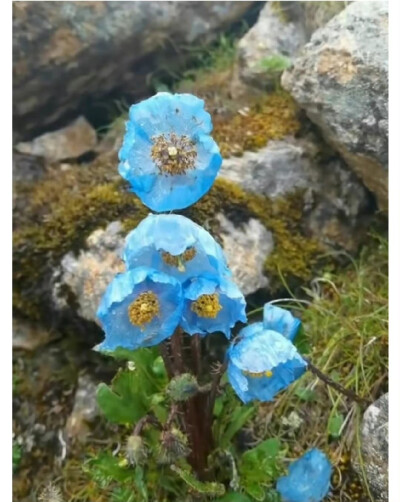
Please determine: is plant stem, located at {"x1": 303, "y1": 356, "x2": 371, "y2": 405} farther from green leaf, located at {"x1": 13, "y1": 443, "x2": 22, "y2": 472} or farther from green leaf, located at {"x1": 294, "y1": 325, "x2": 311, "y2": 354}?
green leaf, located at {"x1": 13, "y1": 443, "x2": 22, "y2": 472}

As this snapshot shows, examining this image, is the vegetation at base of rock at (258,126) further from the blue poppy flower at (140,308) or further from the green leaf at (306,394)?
the blue poppy flower at (140,308)

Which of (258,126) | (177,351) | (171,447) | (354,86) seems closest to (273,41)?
(258,126)

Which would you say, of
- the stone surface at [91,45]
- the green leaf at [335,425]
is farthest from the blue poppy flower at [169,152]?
the stone surface at [91,45]

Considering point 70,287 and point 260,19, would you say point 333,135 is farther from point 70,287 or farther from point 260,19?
point 70,287

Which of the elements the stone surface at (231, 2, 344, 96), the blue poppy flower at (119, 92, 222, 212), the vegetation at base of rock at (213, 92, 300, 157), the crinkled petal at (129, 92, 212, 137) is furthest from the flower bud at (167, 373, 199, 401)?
the stone surface at (231, 2, 344, 96)

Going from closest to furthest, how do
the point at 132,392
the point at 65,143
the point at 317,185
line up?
the point at 132,392 → the point at 317,185 → the point at 65,143

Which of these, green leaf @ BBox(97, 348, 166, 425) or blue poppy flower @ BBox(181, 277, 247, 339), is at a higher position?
blue poppy flower @ BBox(181, 277, 247, 339)

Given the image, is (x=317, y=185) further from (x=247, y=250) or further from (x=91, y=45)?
(x=91, y=45)
